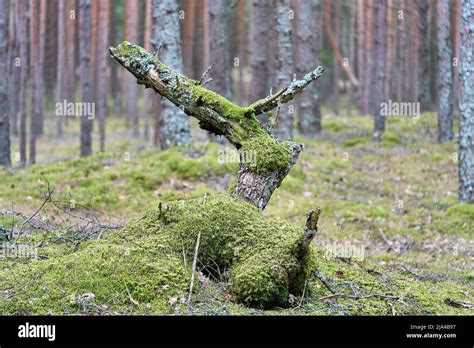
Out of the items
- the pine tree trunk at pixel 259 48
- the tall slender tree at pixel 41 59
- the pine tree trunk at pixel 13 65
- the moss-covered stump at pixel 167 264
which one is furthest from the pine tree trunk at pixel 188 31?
the moss-covered stump at pixel 167 264

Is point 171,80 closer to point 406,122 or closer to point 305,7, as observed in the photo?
point 305,7

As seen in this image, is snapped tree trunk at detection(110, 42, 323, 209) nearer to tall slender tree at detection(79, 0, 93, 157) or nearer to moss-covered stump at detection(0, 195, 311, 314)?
moss-covered stump at detection(0, 195, 311, 314)

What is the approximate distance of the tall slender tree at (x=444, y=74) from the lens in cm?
1853

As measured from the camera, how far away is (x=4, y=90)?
15.7m

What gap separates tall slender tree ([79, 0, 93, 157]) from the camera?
1794 cm

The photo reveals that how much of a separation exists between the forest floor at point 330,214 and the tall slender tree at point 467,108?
475 millimetres

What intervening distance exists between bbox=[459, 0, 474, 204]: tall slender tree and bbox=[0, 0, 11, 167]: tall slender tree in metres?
10.4

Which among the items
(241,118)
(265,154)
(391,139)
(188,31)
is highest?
(188,31)

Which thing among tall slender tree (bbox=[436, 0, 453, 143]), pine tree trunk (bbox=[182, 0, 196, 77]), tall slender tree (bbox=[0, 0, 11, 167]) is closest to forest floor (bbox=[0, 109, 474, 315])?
tall slender tree (bbox=[436, 0, 453, 143])

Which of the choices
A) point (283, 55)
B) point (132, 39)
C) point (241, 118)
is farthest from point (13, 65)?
point (241, 118)

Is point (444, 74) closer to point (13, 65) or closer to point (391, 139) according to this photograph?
point (391, 139)

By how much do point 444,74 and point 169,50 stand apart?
27.4ft

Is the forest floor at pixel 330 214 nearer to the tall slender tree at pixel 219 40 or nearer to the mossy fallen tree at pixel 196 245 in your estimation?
the mossy fallen tree at pixel 196 245
